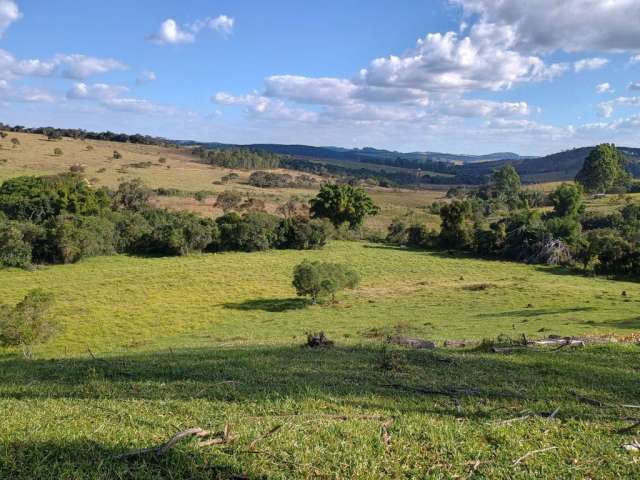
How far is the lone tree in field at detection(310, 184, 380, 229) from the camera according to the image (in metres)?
80.7

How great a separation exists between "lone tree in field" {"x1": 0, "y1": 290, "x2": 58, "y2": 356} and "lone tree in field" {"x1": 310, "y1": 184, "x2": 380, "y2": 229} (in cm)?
5860

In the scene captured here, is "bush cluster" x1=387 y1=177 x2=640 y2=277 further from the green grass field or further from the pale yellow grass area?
the green grass field

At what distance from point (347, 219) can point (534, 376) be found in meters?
72.4

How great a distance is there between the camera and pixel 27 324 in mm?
23031

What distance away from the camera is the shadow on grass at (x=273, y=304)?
3809cm

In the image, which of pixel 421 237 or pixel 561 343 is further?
pixel 421 237

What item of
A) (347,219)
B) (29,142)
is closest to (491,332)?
(347,219)

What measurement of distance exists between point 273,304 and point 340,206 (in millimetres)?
42635

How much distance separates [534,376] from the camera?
10109 mm

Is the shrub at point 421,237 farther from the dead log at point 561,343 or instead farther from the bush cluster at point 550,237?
the dead log at point 561,343

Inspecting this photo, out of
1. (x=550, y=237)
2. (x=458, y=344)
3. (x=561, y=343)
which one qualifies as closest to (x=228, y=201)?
(x=550, y=237)

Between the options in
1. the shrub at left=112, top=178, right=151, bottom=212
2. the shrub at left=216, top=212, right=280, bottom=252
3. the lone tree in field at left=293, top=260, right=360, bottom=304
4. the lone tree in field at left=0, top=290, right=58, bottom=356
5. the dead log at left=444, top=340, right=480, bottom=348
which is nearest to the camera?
the dead log at left=444, top=340, right=480, bottom=348

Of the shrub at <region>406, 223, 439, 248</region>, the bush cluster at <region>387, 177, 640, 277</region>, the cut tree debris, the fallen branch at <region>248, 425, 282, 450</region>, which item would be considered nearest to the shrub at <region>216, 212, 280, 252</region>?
the bush cluster at <region>387, 177, 640, 277</region>

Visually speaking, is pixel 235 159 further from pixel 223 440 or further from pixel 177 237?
pixel 223 440
